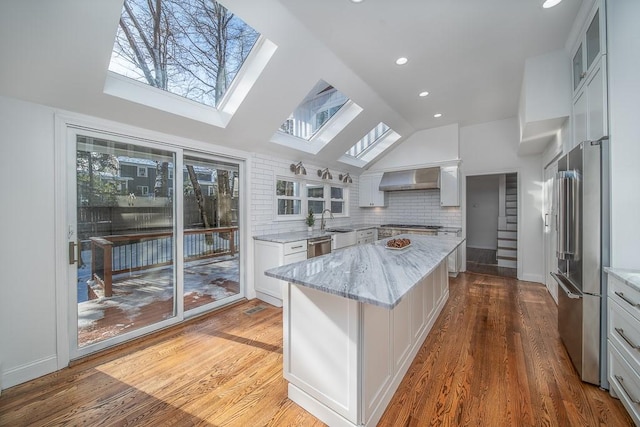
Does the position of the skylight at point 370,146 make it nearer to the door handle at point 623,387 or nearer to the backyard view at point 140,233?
the backyard view at point 140,233

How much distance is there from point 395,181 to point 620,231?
12.4 ft

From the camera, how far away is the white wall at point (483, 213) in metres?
7.24

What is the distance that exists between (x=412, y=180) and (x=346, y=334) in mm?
4358

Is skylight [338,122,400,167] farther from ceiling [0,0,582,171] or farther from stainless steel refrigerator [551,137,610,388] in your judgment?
stainless steel refrigerator [551,137,610,388]

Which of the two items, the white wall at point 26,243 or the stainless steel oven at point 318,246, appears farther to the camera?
the stainless steel oven at point 318,246

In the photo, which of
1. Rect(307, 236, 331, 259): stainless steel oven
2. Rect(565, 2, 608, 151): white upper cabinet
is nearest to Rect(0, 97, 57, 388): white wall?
Rect(307, 236, 331, 259): stainless steel oven

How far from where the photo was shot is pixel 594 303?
176 cm

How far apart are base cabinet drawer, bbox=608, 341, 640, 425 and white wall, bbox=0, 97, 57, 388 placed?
13.3 feet

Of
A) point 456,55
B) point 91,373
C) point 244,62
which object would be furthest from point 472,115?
point 91,373

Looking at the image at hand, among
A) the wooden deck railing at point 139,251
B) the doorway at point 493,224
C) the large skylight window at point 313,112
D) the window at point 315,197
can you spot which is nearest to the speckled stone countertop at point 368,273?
the wooden deck railing at point 139,251

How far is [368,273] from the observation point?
1.58 m

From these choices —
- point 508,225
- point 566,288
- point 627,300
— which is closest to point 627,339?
point 627,300

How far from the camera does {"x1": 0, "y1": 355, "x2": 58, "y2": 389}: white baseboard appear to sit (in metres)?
1.81

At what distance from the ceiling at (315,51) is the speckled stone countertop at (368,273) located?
6.47ft
